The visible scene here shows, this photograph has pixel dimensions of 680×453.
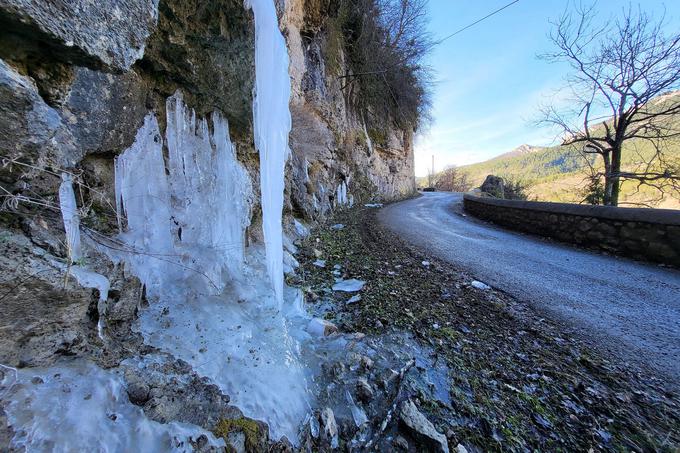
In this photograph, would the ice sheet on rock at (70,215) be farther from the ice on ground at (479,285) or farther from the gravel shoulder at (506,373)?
the ice on ground at (479,285)

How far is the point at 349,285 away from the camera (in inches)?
118

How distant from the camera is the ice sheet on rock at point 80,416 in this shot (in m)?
0.77

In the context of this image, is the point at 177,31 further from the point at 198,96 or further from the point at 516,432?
the point at 516,432

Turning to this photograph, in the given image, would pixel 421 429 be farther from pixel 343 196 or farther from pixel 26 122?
pixel 343 196

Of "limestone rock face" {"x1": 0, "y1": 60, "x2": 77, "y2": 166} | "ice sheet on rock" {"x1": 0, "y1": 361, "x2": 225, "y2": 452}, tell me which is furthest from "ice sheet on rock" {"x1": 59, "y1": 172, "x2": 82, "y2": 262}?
"ice sheet on rock" {"x1": 0, "y1": 361, "x2": 225, "y2": 452}

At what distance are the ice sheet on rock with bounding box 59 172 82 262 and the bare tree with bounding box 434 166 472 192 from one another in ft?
111

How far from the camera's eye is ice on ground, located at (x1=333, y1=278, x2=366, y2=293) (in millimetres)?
2914

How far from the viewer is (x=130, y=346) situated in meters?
1.24

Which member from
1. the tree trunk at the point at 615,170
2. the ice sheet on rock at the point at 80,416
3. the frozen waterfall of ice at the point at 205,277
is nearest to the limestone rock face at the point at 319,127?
the frozen waterfall of ice at the point at 205,277

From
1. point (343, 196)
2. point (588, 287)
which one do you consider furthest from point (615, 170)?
point (343, 196)

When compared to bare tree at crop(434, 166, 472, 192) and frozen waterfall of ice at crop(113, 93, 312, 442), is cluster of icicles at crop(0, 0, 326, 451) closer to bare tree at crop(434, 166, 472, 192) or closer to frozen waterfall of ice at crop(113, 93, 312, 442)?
frozen waterfall of ice at crop(113, 93, 312, 442)

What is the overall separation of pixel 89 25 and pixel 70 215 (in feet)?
2.47

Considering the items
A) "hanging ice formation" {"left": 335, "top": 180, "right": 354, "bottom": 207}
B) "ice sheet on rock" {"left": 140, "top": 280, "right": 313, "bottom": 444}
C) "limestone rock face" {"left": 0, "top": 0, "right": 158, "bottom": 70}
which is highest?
"limestone rock face" {"left": 0, "top": 0, "right": 158, "bottom": 70}

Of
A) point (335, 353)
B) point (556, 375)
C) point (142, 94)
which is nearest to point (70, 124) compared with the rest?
point (142, 94)
